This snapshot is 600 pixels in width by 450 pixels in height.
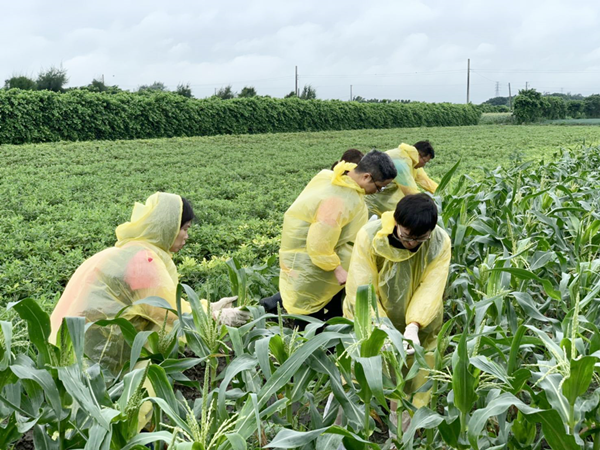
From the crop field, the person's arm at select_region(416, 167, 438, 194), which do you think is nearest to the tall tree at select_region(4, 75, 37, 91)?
the crop field

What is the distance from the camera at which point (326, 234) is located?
347 cm

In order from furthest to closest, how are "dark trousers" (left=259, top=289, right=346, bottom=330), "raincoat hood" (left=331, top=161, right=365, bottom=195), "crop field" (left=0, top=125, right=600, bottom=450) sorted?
"dark trousers" (left=259, top=289, right=346, bottom=330)
"raincoat hood" (left=331, top=161, right=365, bottom=195)
"crop field" (left=0, top=125, right=600, bottom=450)

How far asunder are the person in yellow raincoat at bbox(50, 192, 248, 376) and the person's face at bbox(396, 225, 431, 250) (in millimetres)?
1058

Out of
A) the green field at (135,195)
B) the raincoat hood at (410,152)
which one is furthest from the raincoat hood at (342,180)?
the raincoat hood at (410,152)

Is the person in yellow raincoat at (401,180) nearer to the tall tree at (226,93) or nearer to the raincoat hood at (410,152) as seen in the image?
the raincoat hood at (410,152)

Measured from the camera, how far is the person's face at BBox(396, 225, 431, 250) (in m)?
2.52

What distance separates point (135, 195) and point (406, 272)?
287 inches

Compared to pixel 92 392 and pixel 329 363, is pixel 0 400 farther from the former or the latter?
pixel 329 363

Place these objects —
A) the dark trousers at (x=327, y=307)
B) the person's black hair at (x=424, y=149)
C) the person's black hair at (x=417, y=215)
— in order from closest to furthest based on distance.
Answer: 1. the person's black hair at (x=417, y=215)
2. the dark trousers at (x=327, y=307)
3. the person's black hair at (x=424, y=149)

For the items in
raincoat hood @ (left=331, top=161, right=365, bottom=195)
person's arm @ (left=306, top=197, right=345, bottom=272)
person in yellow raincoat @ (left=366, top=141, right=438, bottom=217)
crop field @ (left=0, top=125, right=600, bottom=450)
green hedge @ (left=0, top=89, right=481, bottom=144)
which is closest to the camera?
crop field @ (left=0, top=125, right=600, bottom=450)

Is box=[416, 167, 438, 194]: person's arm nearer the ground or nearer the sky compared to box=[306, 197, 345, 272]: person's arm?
nearer the sky

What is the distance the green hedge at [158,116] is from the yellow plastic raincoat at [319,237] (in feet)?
61.5

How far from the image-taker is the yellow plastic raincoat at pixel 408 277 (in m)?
2.69

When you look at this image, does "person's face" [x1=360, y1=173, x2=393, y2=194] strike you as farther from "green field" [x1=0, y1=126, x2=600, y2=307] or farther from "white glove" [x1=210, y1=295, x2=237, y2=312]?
"green field" [x1=0, y1=126, x2=600, y2=307]
